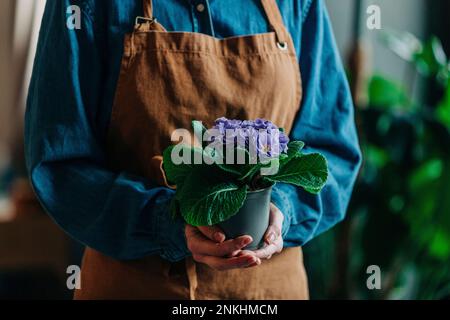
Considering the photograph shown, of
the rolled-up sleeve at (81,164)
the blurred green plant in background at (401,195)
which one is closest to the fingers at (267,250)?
the rolled-up sleeve at (81,164)

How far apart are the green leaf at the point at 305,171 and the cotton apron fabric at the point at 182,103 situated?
20 cm

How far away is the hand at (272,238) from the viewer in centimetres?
73

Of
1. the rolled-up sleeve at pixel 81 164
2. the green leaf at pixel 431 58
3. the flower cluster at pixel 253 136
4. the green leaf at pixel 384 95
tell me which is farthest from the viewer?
the green leaf at pixel 384 95

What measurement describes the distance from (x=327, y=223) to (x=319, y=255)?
32.9 inches

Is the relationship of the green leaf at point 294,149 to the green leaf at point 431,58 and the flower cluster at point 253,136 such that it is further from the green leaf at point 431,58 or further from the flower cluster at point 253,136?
the green leaf at point 431,58

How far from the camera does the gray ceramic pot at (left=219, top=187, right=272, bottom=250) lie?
69 centimetres

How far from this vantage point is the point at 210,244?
0.72m

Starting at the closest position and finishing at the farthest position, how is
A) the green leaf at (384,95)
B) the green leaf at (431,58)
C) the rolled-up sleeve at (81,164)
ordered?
the rolled-up sleeve at (81,164) → the green leaf at (431,58) → the green leaf at (384,95)

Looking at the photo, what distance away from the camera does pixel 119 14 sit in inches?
32.8

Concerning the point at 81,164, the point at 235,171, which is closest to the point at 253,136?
the point at 235,171

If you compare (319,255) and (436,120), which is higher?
(436,120)

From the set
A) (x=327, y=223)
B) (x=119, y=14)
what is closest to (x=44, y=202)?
(x=119, y=14)

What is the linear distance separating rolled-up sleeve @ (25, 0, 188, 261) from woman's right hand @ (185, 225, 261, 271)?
0.06m
